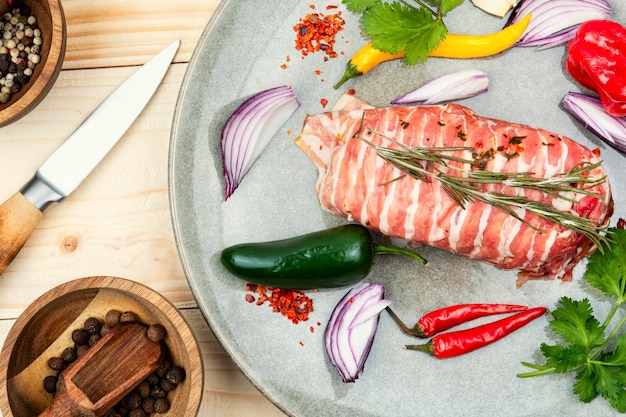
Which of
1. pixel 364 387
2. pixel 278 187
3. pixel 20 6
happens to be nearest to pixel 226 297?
pixel 278 187

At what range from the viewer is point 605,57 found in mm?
2223

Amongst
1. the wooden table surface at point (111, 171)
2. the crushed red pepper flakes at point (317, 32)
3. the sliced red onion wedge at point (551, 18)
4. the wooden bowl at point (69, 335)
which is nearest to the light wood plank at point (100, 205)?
the wooden table surface at point (111, 171)

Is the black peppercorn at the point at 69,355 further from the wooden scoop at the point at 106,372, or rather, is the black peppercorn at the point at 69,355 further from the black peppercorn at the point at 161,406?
the black peppercorn at the point at 161,406

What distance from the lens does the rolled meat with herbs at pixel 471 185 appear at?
2078 mm

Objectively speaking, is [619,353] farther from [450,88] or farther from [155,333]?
[155,333]

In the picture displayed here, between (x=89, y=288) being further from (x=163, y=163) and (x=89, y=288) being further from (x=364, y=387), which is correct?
(x=364, y=387)

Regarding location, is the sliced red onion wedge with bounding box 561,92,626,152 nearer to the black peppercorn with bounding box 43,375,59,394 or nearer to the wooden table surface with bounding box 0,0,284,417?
the wooden table surface with bounding box 0,0,284,417

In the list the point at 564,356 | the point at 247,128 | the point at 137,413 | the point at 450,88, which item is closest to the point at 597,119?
the point at 450,88

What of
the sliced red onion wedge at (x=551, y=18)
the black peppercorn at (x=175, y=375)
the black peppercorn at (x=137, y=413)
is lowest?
the black peppercorn at (x=137, y=413)

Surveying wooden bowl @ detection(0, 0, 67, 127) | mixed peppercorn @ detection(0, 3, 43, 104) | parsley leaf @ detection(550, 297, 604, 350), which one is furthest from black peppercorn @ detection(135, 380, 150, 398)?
parsley leaf @ detection(550, 297, 604, 350)

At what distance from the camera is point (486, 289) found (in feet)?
7.73

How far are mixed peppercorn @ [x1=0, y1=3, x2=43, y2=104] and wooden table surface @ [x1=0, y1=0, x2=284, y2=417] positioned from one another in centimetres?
13

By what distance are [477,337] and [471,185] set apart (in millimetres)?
564

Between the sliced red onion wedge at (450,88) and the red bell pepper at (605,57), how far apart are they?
1.11ft
